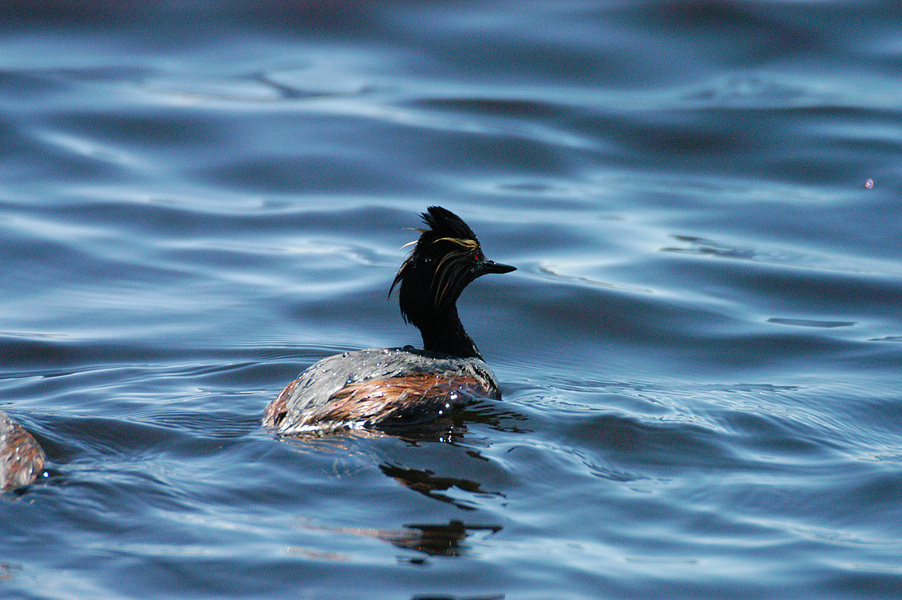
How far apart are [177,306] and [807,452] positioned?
243 inches

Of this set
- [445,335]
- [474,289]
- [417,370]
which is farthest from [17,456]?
[474,289]

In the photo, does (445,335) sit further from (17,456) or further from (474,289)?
(17,456)

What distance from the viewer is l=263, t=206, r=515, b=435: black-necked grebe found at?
6.90 m

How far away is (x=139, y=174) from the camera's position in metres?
14.6

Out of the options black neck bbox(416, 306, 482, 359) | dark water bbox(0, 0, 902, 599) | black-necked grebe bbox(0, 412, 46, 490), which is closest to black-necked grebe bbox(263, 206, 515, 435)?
black neck bbox(416, 306, 482, 359)

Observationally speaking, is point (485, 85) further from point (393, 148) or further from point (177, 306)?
point (177, 306)

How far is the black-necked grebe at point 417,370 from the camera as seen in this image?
22.6 ft

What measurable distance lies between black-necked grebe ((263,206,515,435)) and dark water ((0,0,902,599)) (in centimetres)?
32

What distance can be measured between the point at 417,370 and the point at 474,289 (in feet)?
13.0

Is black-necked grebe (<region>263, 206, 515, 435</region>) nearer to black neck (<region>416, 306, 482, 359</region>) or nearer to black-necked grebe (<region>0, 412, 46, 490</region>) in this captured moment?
black neck (<region>416, 306, 482, 359</region>)

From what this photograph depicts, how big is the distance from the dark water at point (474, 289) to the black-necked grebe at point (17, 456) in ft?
0.57

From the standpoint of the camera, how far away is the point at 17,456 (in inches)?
229

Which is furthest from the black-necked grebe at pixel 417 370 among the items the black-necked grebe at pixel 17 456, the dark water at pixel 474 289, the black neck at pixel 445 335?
the black-necked grebe at pixel 17 456

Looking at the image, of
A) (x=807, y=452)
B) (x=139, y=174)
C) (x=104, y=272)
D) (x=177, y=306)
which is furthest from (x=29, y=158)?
(x=807, y=452)
